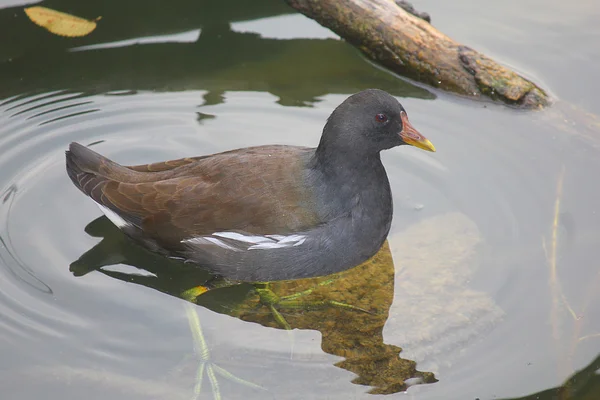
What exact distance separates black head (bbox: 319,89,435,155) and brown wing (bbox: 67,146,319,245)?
278 mm

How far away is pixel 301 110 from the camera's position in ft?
19.6

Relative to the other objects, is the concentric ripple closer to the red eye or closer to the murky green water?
the murky green water

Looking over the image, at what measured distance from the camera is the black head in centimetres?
443

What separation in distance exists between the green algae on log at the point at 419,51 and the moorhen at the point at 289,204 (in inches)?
69.1

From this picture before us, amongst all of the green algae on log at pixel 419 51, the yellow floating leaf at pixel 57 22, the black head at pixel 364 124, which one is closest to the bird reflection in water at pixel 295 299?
the black head at pixel 364 124

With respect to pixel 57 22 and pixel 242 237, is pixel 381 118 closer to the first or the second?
pixel 242 237

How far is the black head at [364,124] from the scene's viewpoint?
174 inches

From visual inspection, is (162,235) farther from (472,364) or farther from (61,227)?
(472,364)

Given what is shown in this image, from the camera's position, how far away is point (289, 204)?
4418 mm

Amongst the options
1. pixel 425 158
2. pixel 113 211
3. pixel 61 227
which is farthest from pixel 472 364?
pixel 61 227

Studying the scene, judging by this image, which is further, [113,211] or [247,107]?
[247,107]

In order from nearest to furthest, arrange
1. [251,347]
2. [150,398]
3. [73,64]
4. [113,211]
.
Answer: [150,398] → [251,347] → [113,211] → [73,64]

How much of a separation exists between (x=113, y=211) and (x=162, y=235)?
0.38 m

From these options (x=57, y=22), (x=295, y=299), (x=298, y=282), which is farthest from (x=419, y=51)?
(x=57, y=22)
